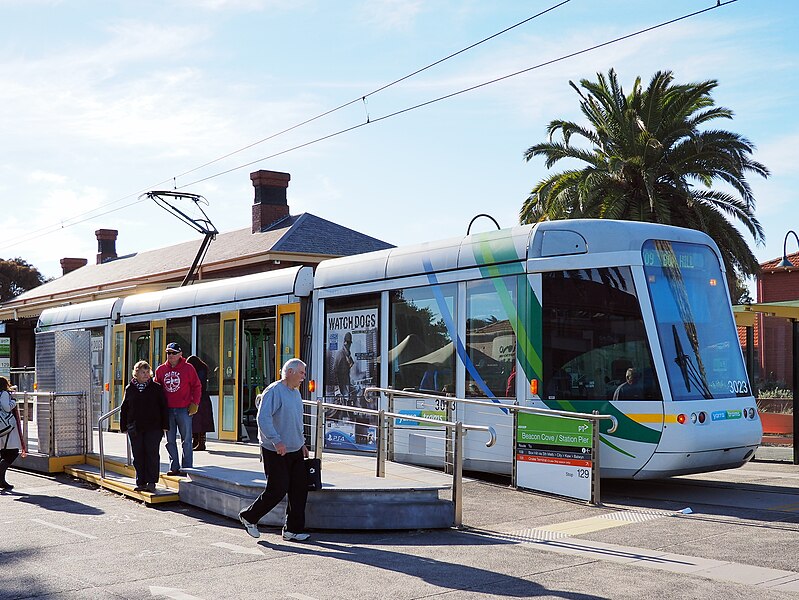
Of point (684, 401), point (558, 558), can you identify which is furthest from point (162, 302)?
point (558, 558)

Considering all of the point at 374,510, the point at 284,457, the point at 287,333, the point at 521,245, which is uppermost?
the point at 521,245

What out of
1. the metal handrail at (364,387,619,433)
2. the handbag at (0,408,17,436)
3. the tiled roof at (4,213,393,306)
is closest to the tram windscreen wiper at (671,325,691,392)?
the metal handrail at (364,387,619,433)

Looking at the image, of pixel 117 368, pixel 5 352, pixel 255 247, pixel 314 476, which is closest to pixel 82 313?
pixel 117 368

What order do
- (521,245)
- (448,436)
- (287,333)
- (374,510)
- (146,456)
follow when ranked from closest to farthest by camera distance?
(374,510) → (146,456) → (521,245) → (448,436) → (287,333)

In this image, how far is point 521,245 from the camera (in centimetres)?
1225

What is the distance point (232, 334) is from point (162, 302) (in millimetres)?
3344

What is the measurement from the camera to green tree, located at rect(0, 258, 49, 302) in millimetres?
71062

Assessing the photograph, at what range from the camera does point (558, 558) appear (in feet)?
26.9

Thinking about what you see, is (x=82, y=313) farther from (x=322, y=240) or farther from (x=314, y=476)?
(x=314, y=476)

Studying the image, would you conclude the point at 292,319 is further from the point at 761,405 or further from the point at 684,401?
the point at 761,405

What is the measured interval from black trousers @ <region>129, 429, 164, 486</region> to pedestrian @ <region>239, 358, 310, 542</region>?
10.0 feet

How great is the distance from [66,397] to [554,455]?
8010 millimetres

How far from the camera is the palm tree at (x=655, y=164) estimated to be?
956 inches

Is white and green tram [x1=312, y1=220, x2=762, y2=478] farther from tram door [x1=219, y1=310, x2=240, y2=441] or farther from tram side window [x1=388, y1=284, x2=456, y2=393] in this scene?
tram door [x1=219, y1=310, x2=240, y2=441]
